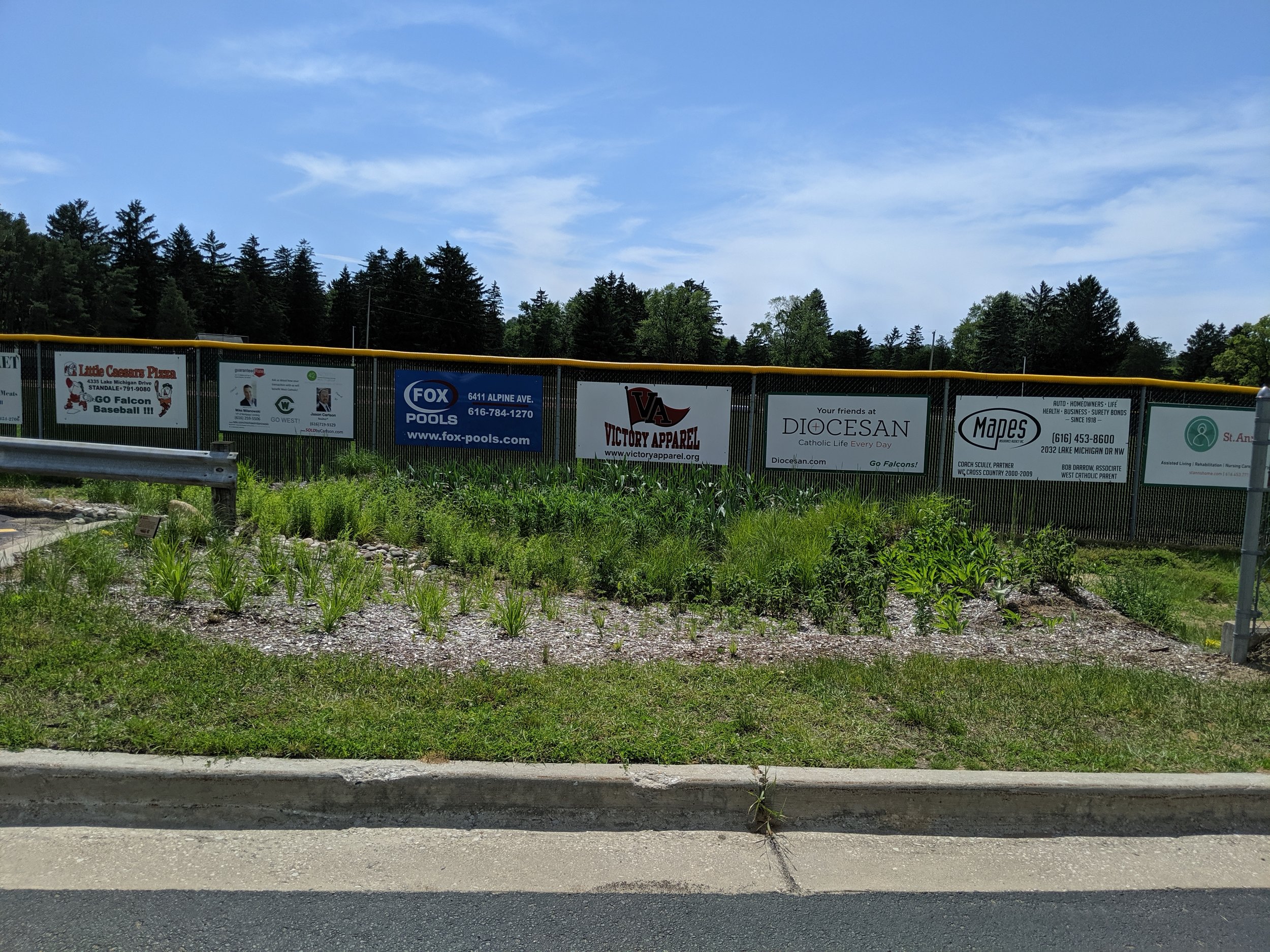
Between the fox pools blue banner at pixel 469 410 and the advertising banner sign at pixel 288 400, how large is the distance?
2.91 feet

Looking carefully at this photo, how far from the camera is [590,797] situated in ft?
12.8

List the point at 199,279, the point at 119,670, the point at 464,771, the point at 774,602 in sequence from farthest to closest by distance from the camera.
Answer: the point at 199,279 → the point at 774,602 → the point at 119,670 → the point at 464,771

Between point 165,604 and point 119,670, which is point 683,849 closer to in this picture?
point 119,670

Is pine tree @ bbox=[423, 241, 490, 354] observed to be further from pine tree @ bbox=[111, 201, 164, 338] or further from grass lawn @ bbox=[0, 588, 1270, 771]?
grass lawn @ bbox=[0, 588, 1270, 771]

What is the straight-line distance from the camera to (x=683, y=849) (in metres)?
3.70

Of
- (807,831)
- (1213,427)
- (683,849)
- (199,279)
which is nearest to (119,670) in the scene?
(683,849)

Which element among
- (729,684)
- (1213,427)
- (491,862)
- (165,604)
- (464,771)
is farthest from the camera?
(1213,427)

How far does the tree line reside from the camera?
8975 centimetres

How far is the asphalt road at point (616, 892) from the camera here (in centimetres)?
306

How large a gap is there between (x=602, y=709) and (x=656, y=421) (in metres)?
8.39

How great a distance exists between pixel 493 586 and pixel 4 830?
→ 405 centimetres

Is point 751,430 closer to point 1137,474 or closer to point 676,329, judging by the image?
point 1137,474

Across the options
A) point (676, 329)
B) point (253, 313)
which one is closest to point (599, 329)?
point (676, 329)

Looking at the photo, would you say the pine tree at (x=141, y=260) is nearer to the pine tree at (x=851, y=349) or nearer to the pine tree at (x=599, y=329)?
the pine tree at (x=599, y=329)
